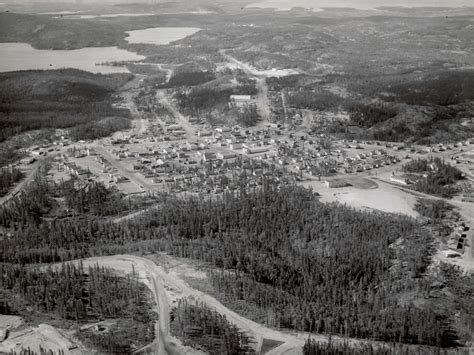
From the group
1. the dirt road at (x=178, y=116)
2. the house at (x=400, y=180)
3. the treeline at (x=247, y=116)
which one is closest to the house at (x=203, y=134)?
the dirt road at (x=178, y=116)

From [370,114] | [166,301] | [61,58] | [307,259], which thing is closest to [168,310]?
[166,301]

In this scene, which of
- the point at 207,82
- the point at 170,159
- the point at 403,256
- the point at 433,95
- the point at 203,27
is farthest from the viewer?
the point at 203,27

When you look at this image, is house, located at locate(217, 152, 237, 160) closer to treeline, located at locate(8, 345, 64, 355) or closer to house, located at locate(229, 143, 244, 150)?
house, located at locate(229, 143, 244, 150)

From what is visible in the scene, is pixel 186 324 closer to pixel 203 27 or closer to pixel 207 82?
pixel 207 82

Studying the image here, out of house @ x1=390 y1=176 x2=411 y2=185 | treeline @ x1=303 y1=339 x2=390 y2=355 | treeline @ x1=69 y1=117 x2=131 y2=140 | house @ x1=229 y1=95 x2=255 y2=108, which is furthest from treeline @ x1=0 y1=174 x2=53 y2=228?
house @ x1=229 y1=95 x2=255 y2=108

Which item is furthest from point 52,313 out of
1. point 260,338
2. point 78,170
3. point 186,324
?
point 78,170

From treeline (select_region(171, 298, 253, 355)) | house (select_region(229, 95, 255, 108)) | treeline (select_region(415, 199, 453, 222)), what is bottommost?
treeline (select_region(171, 298, 253, 355))
